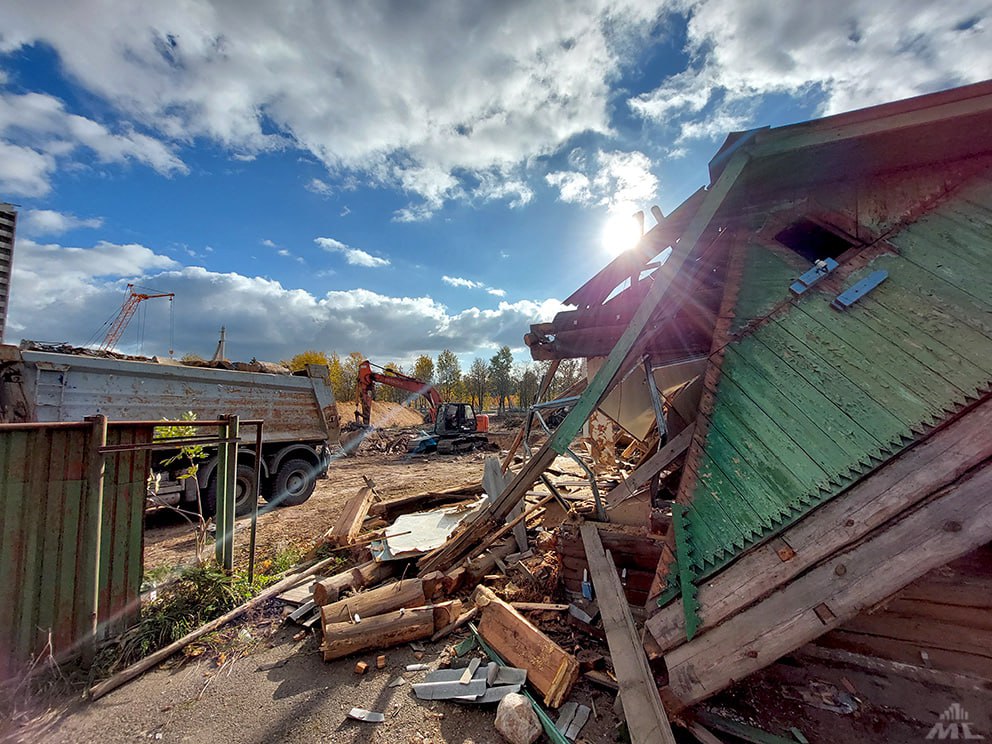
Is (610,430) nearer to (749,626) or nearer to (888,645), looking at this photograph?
(888,645)

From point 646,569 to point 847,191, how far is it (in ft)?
11.8

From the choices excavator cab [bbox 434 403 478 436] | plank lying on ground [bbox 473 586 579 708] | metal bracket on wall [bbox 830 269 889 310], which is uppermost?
metal bracket on wall [bbox 830 269 889 310]

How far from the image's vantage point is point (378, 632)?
11.5ft

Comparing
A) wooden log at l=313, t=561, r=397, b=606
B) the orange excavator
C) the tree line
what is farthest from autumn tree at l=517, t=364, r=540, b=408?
wooden log at l=313, t=561, r=397, b=606

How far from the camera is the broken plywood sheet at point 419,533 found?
485cm

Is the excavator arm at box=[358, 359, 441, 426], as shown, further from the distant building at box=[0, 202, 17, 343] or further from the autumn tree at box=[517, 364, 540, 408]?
the autumn tree at box=[517, 364, 540, 408]

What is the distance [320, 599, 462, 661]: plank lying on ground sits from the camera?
3.41m

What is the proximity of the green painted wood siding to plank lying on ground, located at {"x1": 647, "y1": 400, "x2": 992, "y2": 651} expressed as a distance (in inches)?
2.6

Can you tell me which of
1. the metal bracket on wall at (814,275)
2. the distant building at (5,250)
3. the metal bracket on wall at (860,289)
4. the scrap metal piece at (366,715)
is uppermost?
the distant building at (5,250)

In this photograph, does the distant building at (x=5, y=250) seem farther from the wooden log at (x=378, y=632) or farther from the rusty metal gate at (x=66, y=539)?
the wooden log at (x=378, y=632)

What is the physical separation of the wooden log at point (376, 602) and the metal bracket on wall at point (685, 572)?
281 centimetres

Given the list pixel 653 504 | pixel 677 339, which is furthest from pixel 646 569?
pixel 677 339

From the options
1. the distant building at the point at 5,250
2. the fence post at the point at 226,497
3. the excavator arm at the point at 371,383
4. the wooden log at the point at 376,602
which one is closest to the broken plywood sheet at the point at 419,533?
the wooden log at the point at 376,602

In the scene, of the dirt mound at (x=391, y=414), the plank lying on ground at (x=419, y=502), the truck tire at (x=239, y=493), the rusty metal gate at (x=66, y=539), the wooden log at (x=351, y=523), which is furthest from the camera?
the dirt mound at (x=391, y=414)
